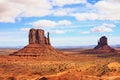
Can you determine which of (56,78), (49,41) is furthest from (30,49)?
(56,78)

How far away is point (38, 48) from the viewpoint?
152 m

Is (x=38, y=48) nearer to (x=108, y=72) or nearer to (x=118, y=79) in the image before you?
(x=108, y=72)

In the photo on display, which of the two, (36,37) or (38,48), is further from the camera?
(36,37)

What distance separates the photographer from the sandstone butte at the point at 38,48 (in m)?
148

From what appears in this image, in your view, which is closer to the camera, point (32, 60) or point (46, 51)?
point (32, 60)

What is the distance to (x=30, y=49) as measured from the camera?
151250 mm

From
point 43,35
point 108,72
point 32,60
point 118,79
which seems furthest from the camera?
point 43,35

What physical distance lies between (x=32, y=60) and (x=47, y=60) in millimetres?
7511

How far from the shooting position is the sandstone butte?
147750mm

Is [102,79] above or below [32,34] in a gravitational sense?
below

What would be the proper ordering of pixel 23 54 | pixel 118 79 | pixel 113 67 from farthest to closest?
pixel 23 54
pixel 113 67
pixel 118 79

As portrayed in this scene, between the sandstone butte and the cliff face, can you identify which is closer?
the sandstone butte

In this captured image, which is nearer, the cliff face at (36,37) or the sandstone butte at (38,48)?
the sandstone butte at (38,48)

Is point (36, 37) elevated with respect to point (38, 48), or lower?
elevated
